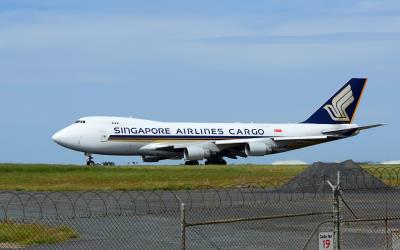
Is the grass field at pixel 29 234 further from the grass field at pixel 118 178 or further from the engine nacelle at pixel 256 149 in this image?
the engine nacelle at pixel 256 149

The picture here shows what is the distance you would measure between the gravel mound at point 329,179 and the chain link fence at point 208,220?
9 centimetres

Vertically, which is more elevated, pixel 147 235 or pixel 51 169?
pixel 51 169

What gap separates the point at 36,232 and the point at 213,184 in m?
21.9

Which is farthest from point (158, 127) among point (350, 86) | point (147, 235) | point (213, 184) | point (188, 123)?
point (147, 235)

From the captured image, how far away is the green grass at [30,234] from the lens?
1767cm

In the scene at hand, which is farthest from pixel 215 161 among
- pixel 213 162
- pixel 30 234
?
pixel 30 234

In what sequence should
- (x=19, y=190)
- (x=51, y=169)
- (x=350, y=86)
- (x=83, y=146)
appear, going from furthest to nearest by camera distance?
(x=350, y=86)
(x=83, y=146)
(x=51, y=169)
(x=19, y=190)

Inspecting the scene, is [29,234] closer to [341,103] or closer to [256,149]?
[256,149]

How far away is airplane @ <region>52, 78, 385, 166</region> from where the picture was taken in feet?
208

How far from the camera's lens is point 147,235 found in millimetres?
19219

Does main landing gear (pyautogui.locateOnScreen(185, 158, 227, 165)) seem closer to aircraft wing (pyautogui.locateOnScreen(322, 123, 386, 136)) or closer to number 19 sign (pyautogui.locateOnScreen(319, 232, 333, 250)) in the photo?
aircraft wing (pyautogui.locateOnScreen(322, 123, 386, 136))

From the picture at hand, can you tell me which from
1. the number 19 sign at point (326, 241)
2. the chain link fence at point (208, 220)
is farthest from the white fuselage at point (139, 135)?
the number 19 sign at point (326, 241)

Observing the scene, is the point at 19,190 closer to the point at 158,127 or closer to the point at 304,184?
the point at 304,184

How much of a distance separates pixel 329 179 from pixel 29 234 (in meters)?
20.9
